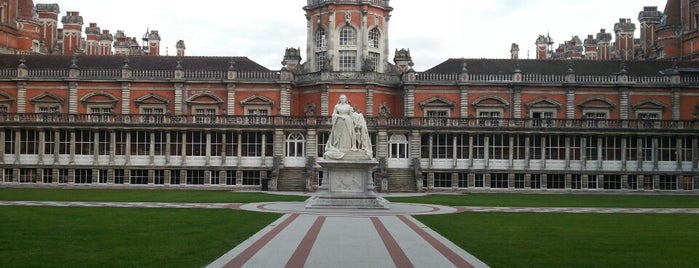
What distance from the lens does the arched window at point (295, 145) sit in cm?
7088

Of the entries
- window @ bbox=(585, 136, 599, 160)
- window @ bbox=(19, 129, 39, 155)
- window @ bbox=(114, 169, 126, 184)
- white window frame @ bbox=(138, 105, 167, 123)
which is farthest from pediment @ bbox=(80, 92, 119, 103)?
window @ bbox=(585, 136, 599, 160)

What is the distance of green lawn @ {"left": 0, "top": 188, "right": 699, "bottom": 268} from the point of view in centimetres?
1959

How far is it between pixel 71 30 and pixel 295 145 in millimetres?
43138

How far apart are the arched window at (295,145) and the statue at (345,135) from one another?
31586 millimetres

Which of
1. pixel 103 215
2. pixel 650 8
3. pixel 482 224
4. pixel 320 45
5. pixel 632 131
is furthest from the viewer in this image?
pixel 650 8

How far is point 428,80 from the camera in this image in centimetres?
7381

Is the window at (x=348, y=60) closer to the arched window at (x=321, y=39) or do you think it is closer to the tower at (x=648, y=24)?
the arched window at (x=321, y=39)

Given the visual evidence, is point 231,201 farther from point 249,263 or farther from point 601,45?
point 601,45

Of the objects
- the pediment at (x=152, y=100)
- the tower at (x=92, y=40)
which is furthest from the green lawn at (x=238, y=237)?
the tower at (x=92, y=40)

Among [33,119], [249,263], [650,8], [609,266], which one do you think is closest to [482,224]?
[609,266]

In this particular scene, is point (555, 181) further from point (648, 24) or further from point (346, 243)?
point (346, 243)

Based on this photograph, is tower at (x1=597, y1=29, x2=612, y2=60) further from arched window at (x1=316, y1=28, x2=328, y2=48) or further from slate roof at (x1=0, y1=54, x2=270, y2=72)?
slate roof at (x1=0, y1=54, x2=270, y2=72)

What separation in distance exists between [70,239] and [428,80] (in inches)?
2100

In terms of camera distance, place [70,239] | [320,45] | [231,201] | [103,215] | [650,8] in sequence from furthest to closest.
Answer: [650,8] < [320,45] < [231,201] < [103,215] < [70,239]
